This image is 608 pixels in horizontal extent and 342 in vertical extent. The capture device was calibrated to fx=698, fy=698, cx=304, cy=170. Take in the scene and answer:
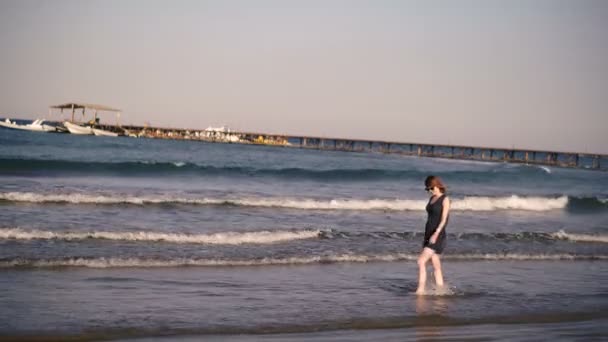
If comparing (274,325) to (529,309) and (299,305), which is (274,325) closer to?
(299,305)

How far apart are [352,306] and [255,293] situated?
1.25 metres

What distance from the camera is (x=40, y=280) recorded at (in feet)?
28.6

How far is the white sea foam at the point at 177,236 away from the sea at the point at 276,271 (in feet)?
0.12

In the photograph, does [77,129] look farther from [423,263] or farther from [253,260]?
[423,263]

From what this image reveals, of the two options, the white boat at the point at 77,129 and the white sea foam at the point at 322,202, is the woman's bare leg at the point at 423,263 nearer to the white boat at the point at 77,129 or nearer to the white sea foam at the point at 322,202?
the white sea foam at the point at 322,202

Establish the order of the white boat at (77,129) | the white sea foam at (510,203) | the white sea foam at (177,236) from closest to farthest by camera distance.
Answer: the white sea foam at (177,236)
the white sea foam at (510,203)
the white boat at (77,129)

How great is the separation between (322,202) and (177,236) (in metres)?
8.24

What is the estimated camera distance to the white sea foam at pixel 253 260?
9.72 meters

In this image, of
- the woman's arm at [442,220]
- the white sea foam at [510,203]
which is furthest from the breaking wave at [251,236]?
the white sea foam at [510,203]

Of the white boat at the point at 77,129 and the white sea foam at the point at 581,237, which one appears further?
the white boat at the point at 77,129

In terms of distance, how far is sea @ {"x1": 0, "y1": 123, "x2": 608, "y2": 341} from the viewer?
723cm

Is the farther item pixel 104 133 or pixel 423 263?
pixel 104 133

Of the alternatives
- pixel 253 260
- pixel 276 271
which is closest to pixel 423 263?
pixel 276 271

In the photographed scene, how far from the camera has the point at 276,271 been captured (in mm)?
10391
